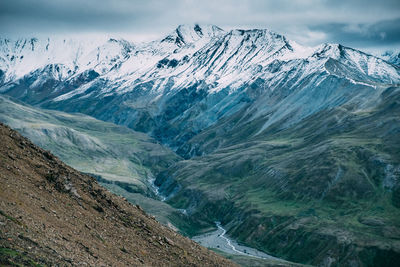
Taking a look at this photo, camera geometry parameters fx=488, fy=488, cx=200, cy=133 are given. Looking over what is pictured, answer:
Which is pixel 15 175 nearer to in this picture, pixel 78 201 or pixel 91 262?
pixel 78 201

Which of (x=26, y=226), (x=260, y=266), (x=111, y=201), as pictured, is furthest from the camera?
(x=260, y=266)

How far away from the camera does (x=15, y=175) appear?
5516cm

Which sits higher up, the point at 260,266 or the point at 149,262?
the point at 149,262

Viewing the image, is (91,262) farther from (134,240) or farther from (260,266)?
(260,266)

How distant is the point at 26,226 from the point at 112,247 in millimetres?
12757

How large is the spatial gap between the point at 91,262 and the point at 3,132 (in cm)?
2571

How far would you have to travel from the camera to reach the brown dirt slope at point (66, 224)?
4175 centimetres

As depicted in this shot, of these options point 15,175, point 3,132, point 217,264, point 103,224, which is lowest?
point 217,264

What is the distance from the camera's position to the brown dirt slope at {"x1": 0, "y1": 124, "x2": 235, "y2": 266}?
41.8 m

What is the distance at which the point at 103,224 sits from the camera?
59.1 m

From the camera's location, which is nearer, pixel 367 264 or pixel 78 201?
pixel 78 201

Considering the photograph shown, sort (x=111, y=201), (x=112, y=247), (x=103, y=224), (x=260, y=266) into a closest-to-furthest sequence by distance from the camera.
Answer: (x=112, y=247) → (x=103, y=224) → (x=111, y=201) → (x=260, y=266)

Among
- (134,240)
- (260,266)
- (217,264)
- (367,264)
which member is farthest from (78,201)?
(367,264)

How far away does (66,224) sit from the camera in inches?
2060
